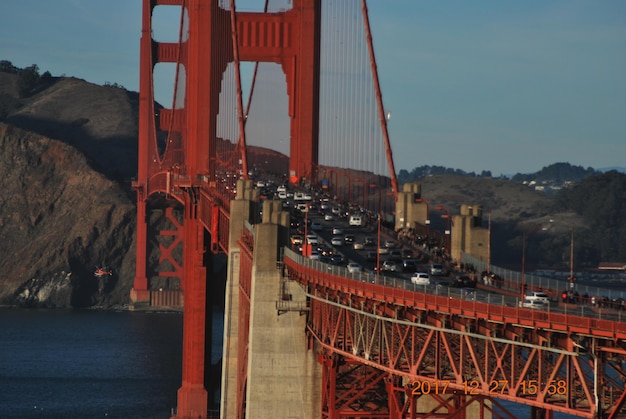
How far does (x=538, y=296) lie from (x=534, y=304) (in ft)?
12.6

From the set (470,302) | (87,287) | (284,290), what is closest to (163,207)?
(87,287)

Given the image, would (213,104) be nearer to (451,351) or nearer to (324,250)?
(324,250)

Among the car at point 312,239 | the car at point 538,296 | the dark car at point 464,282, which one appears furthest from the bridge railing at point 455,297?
the car at point 312,239

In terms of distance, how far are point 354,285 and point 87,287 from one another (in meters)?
147

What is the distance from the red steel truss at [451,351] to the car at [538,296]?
1.59 meters

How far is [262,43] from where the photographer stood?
114 m

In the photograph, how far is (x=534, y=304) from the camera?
4791cm

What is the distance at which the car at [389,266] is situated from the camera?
70000 millimetres

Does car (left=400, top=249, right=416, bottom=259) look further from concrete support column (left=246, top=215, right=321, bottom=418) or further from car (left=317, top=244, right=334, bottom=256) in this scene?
concrete support column (left=246, top=215, right=321, bottom=418)

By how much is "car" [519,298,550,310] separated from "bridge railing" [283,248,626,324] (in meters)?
0.19

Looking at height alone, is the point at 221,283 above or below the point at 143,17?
below

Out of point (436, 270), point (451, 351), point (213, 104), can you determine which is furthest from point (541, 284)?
point (213, 104)

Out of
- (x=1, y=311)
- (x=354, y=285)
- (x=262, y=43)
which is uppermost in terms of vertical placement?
(x=262, y=43)

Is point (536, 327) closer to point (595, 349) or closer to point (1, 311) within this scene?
point (595, 349)
